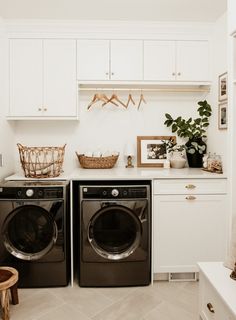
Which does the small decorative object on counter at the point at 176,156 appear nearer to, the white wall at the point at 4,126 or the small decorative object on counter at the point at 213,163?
the small decorative object on counter at the point at 213,163

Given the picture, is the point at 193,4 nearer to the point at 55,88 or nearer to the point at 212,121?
the point at 212,121

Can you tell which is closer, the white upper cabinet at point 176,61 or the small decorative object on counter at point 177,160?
the white upper cabinet at point 176,61

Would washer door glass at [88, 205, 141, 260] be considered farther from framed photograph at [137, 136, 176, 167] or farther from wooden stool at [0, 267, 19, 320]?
framed photograph at [137, 136, 176, 167]

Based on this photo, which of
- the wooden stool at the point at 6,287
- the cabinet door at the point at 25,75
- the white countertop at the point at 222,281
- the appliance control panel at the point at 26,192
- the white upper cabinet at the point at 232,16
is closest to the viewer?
the white countertop at the point at 222,281

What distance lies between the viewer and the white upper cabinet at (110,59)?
3105 millimetres

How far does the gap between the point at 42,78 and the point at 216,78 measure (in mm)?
1794

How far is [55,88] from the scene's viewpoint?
3094mm

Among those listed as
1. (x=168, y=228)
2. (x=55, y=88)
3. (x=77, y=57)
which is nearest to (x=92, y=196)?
(x=168, y=228)

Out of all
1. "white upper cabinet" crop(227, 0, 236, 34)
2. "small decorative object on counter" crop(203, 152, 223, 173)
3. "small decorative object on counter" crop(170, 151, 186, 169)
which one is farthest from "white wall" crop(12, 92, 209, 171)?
"white upper cabinet" crop(227, 0, 236, 34)

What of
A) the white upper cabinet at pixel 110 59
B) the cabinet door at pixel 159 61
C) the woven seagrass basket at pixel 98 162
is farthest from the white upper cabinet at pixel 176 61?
the woven seagrass basket at pixel 98 162

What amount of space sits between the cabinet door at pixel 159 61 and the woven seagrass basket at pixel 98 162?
93cm

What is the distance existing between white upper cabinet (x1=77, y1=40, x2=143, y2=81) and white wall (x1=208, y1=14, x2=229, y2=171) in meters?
0.77

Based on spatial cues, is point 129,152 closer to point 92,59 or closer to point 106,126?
point 106,126

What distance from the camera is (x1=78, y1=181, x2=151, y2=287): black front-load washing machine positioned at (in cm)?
264
